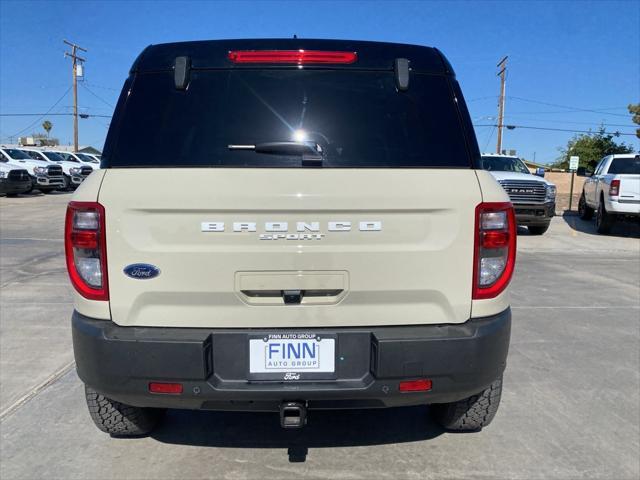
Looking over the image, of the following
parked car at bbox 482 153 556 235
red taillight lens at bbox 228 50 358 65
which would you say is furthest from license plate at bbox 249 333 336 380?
parked car at bbox 482 153 556 235

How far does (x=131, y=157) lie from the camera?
2.47 m

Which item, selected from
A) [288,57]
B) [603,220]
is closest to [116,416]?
[288,57]

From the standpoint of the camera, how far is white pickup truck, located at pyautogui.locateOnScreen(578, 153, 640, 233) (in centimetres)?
1238

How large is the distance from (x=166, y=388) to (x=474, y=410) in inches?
66.4

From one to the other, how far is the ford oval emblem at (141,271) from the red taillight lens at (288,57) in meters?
1.10

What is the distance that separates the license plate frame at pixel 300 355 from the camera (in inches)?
92.5

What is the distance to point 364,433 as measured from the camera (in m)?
3.23

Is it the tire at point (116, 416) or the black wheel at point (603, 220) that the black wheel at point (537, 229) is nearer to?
the black wheel at point (603, 220)

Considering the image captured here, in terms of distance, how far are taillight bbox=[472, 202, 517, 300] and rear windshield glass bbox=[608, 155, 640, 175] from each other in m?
13.1

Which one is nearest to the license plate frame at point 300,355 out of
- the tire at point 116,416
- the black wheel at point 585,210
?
the tire at point 116,416

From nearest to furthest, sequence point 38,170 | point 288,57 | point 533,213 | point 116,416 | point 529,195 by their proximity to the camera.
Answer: point 288,57 → point 116,416 → point 529,195 → point 533,213 → point 38,170

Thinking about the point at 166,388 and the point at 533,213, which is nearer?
the point at 166,388

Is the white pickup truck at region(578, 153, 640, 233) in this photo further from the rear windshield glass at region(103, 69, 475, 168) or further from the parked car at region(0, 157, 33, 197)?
the parked car at region(0, 157, 33, 197)

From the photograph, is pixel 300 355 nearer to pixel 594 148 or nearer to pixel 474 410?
pixel 474 410
